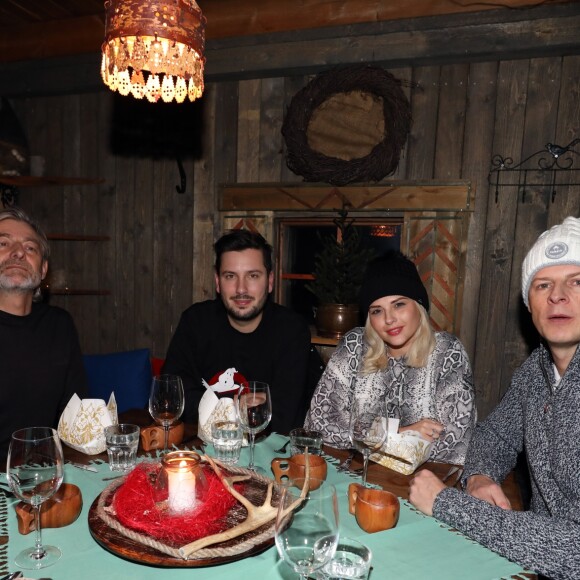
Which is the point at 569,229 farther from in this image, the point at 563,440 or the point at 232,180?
the point at 232,180

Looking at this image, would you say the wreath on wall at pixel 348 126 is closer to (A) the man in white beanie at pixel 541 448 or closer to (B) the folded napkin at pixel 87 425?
(A) the man in white beanie at pixel 541 448

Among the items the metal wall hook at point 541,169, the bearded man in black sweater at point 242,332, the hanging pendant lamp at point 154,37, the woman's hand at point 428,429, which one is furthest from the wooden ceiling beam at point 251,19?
the woman's hand at point 428,429

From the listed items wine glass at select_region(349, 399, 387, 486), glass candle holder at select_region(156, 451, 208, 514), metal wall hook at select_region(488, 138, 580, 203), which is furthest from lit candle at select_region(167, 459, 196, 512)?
metal wall hook at select_region(488, 138, 580, 203)

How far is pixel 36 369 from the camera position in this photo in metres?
1.96

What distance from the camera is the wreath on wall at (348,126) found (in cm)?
277

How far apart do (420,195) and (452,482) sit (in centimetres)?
182

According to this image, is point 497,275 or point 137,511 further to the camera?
point 497,275

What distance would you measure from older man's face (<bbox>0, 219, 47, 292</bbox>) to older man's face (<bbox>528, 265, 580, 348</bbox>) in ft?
6.18

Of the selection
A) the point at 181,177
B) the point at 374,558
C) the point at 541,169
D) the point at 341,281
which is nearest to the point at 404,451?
the point at 374,558

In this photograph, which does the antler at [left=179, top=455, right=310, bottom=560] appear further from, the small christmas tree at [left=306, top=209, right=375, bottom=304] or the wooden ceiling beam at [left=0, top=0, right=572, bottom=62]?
the wooden ceiling beam at [left=0, top=0, right=572, bottom=62]

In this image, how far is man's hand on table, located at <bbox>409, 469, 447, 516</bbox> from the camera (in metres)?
1.12

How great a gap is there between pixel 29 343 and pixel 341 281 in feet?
5.25

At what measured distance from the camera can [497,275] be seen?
271 cm

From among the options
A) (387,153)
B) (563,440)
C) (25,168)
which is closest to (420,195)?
(387,153)
